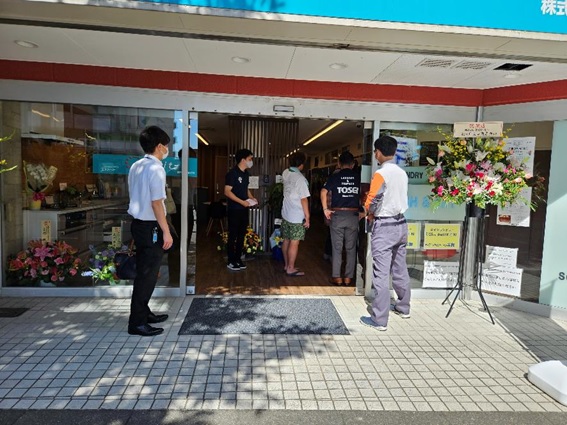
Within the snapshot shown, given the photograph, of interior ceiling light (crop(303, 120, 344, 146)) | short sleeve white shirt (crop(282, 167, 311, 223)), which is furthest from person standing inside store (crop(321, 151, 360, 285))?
interior ceiling light (crop(303, 120, 344, 146))

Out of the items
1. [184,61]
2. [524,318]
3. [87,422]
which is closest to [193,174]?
[184,61]

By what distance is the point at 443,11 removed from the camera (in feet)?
9.31

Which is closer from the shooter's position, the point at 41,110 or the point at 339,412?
the point at 339,412

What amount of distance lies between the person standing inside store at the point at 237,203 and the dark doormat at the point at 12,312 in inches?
104

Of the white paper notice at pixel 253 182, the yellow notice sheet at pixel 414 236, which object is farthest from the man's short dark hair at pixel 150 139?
the white paper notice at pixel 253 182

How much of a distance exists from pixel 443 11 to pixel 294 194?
2892mm

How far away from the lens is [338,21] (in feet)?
9.12

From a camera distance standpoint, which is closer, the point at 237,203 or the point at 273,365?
the point at 273,365

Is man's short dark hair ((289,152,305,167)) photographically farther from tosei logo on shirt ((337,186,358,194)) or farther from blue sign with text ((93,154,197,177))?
blue sign with text ((93,154,197,177))

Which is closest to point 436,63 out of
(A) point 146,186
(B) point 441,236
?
(B) point 441,236

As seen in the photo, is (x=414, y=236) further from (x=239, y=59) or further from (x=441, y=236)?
(x=239, y=59)

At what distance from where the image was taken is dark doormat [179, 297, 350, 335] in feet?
11.7

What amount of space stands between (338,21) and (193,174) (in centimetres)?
238

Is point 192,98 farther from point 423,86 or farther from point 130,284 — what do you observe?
point 423,86
